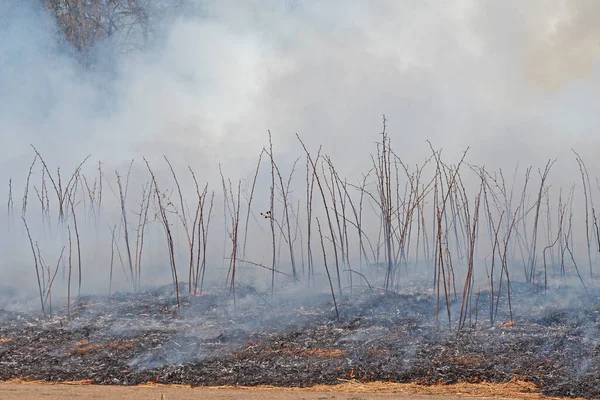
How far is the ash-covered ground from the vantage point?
4.29 m

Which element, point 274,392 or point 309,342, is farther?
point 309,342

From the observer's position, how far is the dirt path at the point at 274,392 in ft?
12.5

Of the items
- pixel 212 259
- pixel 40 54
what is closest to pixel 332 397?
pixel 212 259

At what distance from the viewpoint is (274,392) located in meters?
3.95

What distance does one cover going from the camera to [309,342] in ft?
16.0

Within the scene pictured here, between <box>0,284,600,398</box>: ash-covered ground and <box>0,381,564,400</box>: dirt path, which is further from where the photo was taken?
<box>0,284,600,398</box>: ash-covered ground

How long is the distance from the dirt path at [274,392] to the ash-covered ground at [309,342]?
0.13 m

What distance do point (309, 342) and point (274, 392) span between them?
0.95 metres

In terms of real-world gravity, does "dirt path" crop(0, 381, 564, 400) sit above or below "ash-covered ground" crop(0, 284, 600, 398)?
below

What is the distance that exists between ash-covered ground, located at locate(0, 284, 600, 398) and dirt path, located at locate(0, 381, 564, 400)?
0.44 feet

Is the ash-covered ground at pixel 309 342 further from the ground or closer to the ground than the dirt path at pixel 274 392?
further from the ground

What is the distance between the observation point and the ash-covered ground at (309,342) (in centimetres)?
429

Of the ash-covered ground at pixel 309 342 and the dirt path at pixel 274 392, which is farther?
the ash-covered ground at pixel 309 342

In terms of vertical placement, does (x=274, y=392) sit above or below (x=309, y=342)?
below
